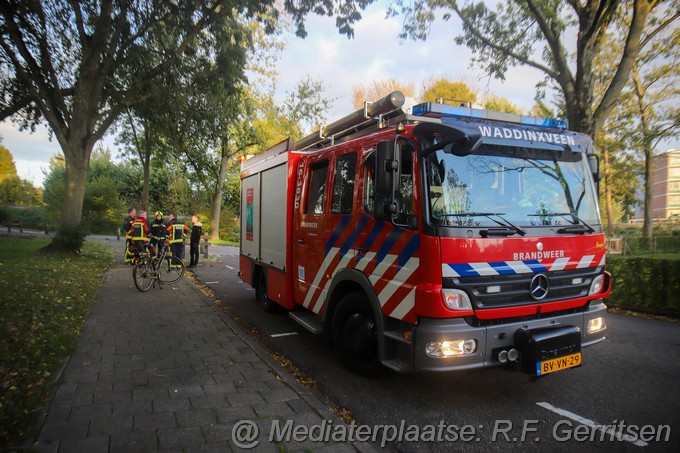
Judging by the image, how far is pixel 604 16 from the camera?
9305 mm

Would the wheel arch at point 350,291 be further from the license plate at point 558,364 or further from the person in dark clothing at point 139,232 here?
the person in dark clothing at point 139,232

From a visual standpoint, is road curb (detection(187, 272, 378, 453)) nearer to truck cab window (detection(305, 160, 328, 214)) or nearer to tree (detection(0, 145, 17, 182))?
truck cab window (detection(305, 160, 328, 214))

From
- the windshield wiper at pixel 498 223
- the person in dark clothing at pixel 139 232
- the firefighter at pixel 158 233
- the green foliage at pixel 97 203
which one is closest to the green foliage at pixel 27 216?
the green foliage at pixel 97 203

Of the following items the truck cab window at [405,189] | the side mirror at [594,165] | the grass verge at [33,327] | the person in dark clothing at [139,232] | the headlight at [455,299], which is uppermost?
the side mirror at [594,165]

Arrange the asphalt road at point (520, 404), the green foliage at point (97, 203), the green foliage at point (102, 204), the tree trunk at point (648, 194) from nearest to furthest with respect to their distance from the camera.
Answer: the asphalt road at point (520, 404) < the tree trunk at point (648, 194) < the green foliage at point (97, 203) < the green foliage at point (102, 204)

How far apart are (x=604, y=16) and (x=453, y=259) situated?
936 centimetres

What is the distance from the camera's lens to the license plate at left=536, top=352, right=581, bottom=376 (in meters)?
3.38

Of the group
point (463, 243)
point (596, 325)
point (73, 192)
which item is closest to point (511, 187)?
point (463, 243)

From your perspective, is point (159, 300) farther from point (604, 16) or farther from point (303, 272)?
point (604, 16)

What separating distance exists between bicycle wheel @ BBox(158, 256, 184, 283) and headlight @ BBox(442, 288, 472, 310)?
7834 mm

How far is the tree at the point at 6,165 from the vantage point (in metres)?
48.8

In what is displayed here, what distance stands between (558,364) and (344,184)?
2.81m

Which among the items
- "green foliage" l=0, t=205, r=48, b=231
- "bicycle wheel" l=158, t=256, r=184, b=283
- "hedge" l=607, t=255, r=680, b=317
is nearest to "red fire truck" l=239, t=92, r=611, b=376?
"hedge" l=607, t=255, r=680, b=317

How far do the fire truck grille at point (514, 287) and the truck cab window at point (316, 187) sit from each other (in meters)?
2.43
